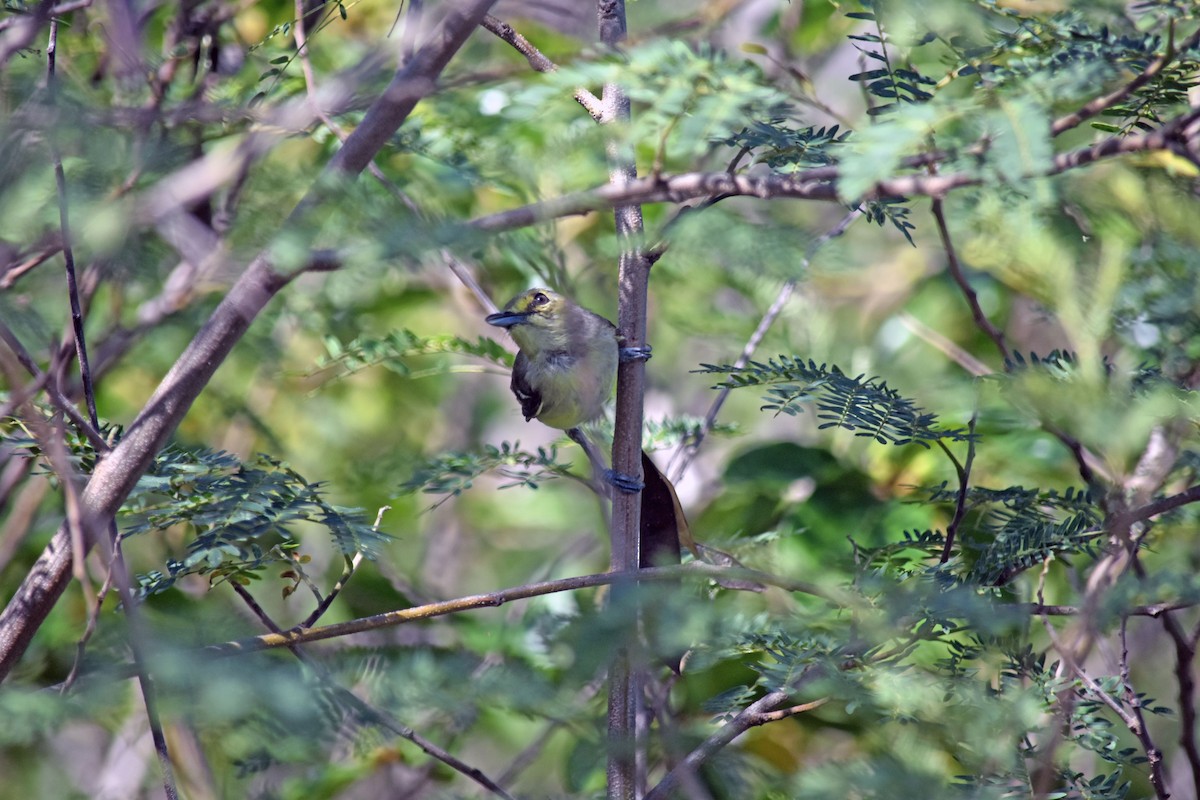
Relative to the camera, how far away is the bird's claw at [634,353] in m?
2.11

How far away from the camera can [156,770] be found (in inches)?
132

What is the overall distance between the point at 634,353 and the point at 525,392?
1369 mm

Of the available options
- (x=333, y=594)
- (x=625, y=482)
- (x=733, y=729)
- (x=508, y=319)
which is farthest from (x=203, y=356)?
(x=508, y=319)

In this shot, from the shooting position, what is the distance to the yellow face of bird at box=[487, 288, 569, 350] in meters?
3.43

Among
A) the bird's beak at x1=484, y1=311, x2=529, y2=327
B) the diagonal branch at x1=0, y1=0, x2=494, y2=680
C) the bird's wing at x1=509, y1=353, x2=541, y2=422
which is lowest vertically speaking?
the bird's wing at x1=509, y1=353, x2=541, y2=422

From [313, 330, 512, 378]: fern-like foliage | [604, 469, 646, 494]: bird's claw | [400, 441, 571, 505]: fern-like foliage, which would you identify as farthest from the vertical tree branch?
[313, 330, 512, 378]: fern-like foliage

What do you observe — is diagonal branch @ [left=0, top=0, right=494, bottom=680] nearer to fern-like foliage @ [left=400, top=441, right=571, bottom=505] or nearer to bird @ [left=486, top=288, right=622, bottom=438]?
fern-like foliage @ [left=400, top=441, right=571, bottom=505]

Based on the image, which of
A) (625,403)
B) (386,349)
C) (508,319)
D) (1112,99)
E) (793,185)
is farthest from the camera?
(508,319)

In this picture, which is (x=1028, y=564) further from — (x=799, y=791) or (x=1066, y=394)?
(x=799, y=791)

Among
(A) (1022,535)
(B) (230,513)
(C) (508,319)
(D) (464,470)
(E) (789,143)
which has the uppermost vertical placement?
(E) (789,143)

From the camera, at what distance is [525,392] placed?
344 cm

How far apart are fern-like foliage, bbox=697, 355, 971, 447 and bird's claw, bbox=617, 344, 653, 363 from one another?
210 mm

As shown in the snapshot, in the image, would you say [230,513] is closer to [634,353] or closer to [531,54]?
[634,353]

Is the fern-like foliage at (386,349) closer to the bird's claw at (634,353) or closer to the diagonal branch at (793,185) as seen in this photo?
the bird's claw at (634,353)
